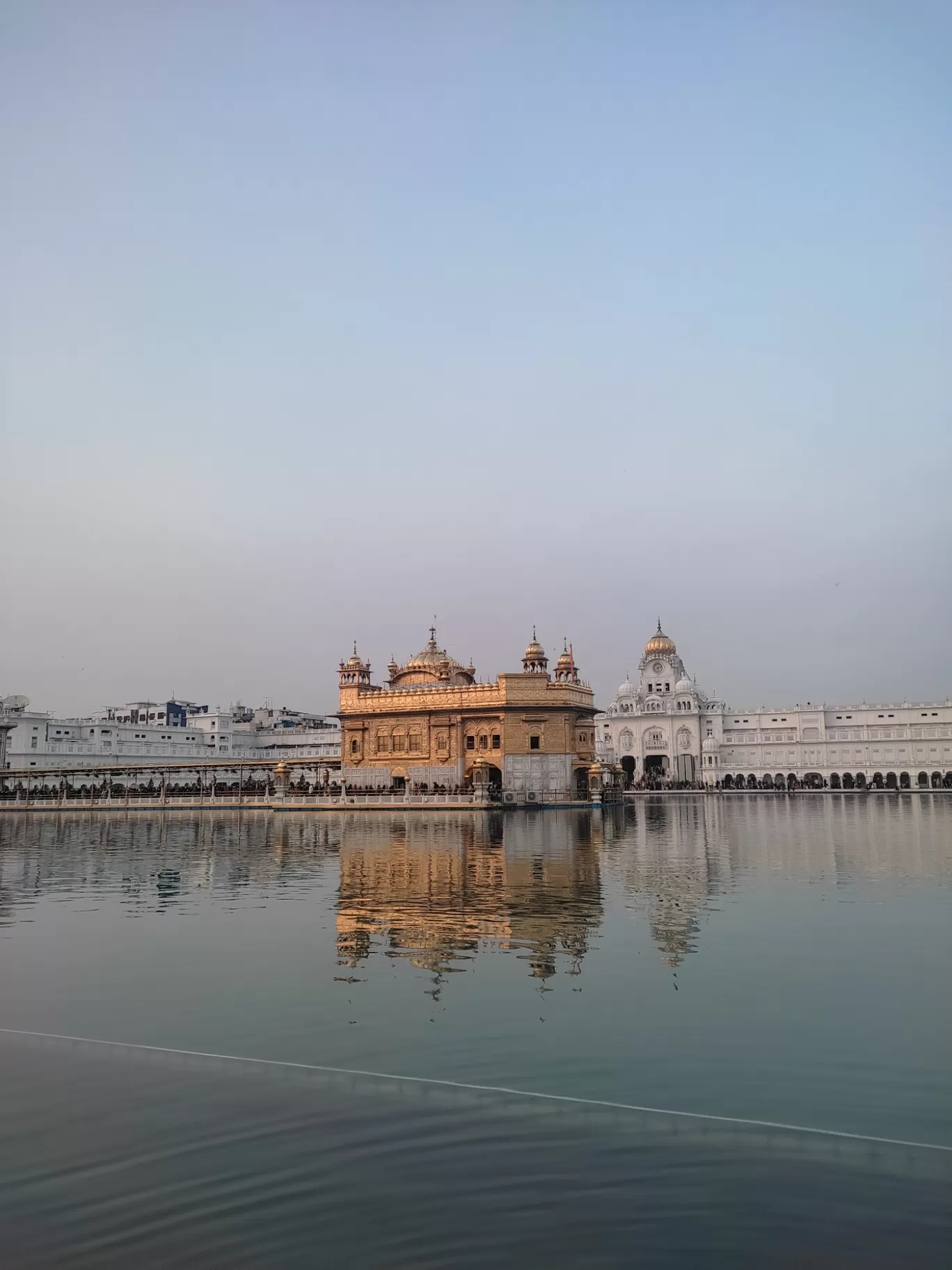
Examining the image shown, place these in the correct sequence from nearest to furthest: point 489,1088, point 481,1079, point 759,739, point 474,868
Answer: point 489,1088 < point 481,1079 < point 474,868 < point 759,739

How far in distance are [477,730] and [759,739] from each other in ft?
155

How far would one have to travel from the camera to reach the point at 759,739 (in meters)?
95.8

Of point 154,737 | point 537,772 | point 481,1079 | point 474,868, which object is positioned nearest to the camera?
point 481,1079

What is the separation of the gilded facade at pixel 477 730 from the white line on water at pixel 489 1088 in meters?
46.3

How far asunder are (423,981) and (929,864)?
15.8 m

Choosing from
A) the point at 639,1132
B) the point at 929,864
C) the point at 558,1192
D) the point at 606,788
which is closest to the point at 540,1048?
the point at 639,1132

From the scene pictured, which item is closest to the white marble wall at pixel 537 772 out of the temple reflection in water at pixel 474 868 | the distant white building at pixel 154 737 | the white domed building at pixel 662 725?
the temple reflection in water at pixel 474 868

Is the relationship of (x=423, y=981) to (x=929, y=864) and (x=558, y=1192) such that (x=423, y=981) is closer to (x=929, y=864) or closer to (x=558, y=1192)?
(x=558, y=1192)

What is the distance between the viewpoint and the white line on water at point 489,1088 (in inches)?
256

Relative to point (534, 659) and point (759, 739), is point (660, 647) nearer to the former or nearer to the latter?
point (759, 739)

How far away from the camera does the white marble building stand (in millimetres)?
89438

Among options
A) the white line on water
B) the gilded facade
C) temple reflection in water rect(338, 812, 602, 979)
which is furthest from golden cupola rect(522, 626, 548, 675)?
the white line on water

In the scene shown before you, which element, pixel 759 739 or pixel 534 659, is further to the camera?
pixel 759 739

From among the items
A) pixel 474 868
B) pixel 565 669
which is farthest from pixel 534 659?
pixel 474 868
